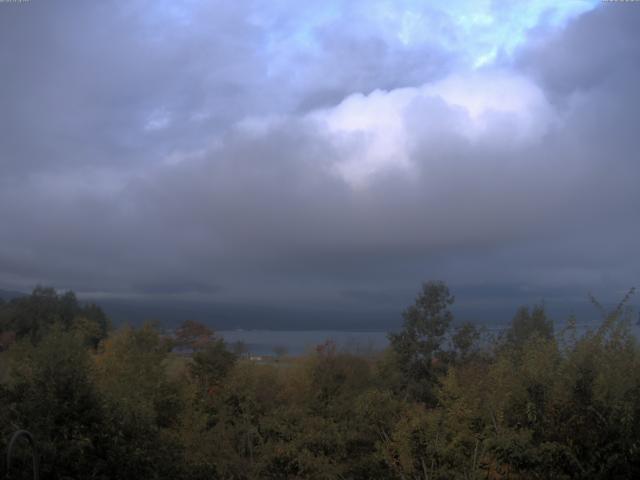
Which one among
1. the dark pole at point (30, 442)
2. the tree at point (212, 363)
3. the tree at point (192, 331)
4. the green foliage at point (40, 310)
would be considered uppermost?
the green foliage at point (40, 310)

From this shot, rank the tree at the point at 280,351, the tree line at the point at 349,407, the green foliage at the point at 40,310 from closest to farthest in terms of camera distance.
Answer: the tree line at the point at 349,407 < the tree at the point at 280,351 < the green foliage at the point at 40,310

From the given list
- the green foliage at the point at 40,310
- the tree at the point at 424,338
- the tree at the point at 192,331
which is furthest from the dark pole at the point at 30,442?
the tree at the point at 192,331

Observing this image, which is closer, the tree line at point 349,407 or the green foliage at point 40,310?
the tree line at point 349,407

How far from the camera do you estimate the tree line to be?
938 centimetres

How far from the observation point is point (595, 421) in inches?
403

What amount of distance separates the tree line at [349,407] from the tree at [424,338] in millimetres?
56

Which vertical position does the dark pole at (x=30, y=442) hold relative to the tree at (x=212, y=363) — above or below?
above

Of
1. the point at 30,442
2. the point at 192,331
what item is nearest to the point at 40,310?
the point at 192,331

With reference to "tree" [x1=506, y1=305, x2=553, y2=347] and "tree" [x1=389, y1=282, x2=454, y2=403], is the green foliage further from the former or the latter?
"tree" [x1=506, y1=305, x2=553, y2=347]

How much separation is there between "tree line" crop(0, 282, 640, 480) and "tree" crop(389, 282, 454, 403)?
0.06 meters

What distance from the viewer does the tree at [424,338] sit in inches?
975

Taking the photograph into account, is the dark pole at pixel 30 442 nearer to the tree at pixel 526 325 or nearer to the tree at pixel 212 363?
the tree at pixel 526 325

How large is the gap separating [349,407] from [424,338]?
5055mm

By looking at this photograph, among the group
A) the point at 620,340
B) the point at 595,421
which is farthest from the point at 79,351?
the point at 620,340
